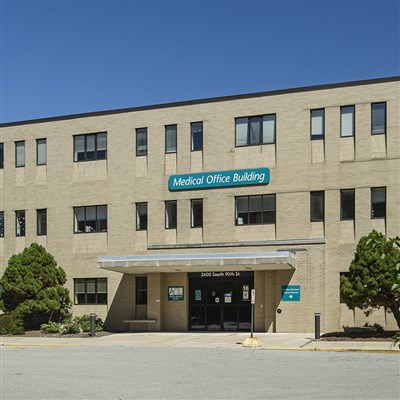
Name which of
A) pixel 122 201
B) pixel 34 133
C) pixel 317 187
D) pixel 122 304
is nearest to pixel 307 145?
pixel 317 187

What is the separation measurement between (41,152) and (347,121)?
17.1 metres

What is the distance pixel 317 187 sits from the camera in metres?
30.9

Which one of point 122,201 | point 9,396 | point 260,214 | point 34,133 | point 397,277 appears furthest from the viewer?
point 34,133

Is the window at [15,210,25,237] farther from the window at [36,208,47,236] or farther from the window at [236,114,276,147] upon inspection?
the window at [236,114,276,147]

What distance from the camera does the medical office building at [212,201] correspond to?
3019 centimetres

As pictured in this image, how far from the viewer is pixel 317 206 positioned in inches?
1221

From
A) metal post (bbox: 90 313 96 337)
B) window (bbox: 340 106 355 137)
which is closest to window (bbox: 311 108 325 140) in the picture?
window (bbox: 340 106 355 137)

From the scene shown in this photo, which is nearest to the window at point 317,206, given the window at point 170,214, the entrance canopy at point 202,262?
the entrance canopy at point 202,262

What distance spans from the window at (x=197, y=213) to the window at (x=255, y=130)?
352cm

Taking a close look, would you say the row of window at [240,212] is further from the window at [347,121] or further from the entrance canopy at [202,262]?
the window at [347,121]

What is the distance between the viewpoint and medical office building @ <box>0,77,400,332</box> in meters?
30.2

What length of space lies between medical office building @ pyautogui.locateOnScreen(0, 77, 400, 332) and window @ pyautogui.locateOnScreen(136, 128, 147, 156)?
0.17 ft

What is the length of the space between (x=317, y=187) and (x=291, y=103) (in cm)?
426

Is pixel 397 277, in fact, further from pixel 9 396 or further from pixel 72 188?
pixel 72 188
